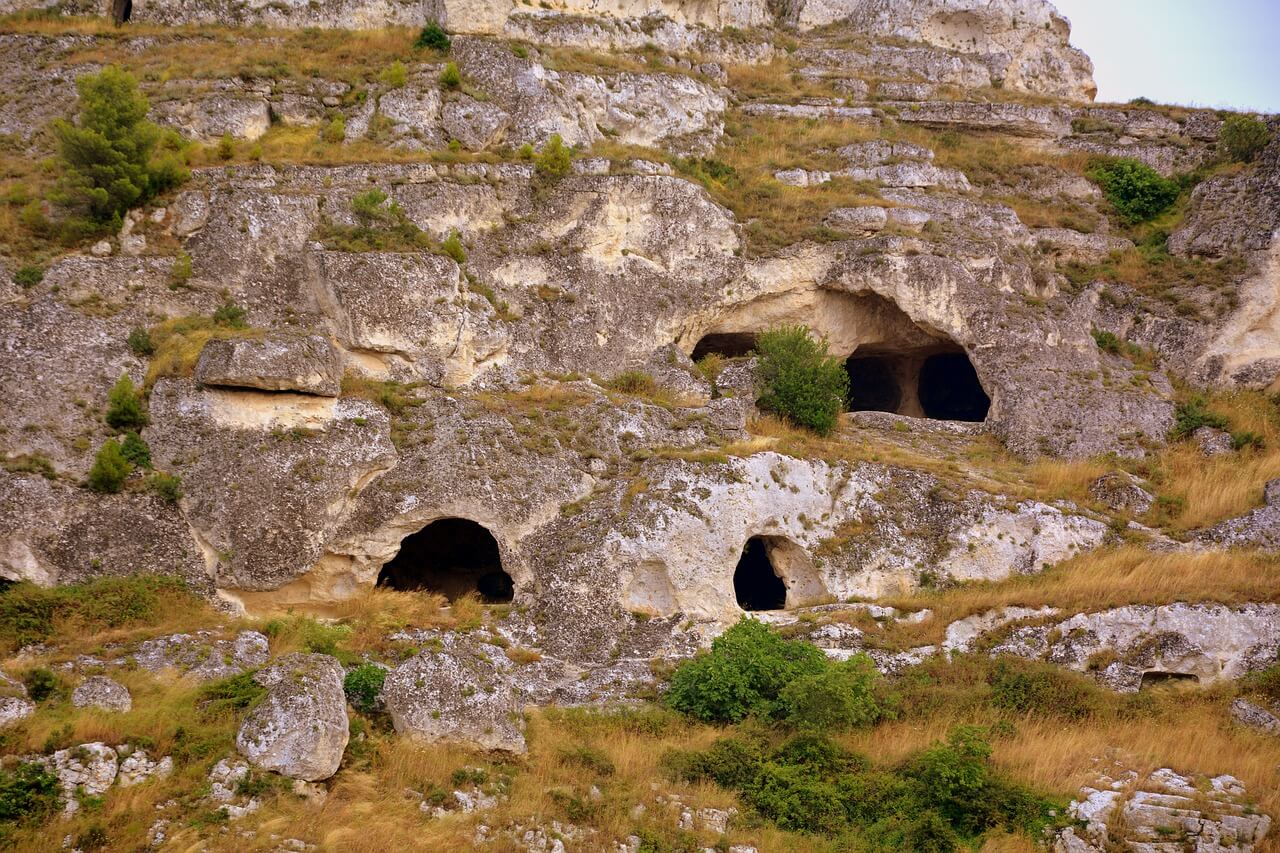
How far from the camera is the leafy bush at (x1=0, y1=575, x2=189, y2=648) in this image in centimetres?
1884

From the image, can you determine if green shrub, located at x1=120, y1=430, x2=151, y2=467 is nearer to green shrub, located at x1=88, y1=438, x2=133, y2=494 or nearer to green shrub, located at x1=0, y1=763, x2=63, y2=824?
green shrub, located at x1=88, y1=438, x2=133, y2=494

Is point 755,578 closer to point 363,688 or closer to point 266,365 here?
point 363,688

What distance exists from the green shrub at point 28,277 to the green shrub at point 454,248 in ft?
28.3

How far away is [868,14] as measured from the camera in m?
43.8

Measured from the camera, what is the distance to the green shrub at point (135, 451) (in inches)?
857

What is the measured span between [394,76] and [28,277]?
37.0ft

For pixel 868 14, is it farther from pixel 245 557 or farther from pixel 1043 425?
pixel 245 557

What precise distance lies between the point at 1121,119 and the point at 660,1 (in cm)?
1620

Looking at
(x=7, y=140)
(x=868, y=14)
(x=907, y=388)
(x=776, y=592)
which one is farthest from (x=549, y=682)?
(x=868, y=14)

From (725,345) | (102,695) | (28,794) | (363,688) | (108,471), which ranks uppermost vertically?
(725,345)

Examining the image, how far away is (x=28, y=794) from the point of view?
14602 millimetres

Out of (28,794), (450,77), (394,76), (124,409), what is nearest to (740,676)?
(28,794)

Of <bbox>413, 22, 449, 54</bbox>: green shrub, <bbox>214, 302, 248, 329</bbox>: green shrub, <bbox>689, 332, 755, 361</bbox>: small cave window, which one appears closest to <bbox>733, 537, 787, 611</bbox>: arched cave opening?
<bbox>689, 332, 755, 361</bbox>: small cave window

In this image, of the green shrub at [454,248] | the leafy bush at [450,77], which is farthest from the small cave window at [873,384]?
the leafy bush at [450,77]
